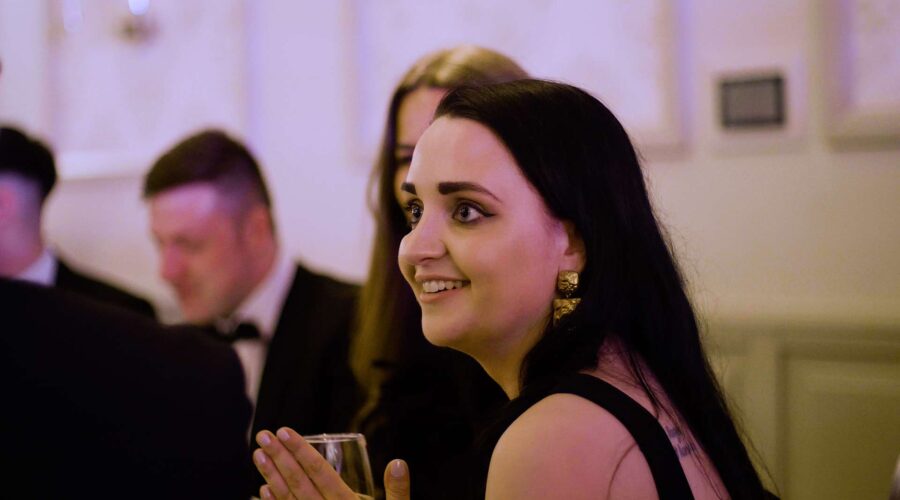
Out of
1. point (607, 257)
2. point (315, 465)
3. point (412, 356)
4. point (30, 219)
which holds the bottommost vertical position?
point (412, 356)

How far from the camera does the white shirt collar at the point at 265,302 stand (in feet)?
11.3

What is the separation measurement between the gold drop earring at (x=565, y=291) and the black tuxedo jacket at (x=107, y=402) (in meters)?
0.69

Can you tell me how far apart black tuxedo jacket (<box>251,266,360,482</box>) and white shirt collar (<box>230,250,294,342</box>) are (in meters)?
0.51

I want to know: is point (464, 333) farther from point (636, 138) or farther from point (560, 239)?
point (636, 138)

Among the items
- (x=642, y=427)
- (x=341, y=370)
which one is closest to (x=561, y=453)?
(x=642, y=427)

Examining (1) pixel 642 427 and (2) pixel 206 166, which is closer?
(1) pixel 642 427

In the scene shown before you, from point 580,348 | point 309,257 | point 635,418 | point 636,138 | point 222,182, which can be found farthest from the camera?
point 309,257

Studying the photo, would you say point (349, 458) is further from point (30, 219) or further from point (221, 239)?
point (30, 219)

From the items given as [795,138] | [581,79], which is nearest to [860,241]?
[795,138]

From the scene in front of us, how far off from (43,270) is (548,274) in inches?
130

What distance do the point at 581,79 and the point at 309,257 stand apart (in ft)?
4.30

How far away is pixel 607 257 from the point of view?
52.8 inches

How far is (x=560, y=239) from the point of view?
1.34 meters

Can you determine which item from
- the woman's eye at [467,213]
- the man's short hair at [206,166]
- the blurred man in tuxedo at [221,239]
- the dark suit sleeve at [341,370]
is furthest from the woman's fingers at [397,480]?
the man's short hair at [206,166]
